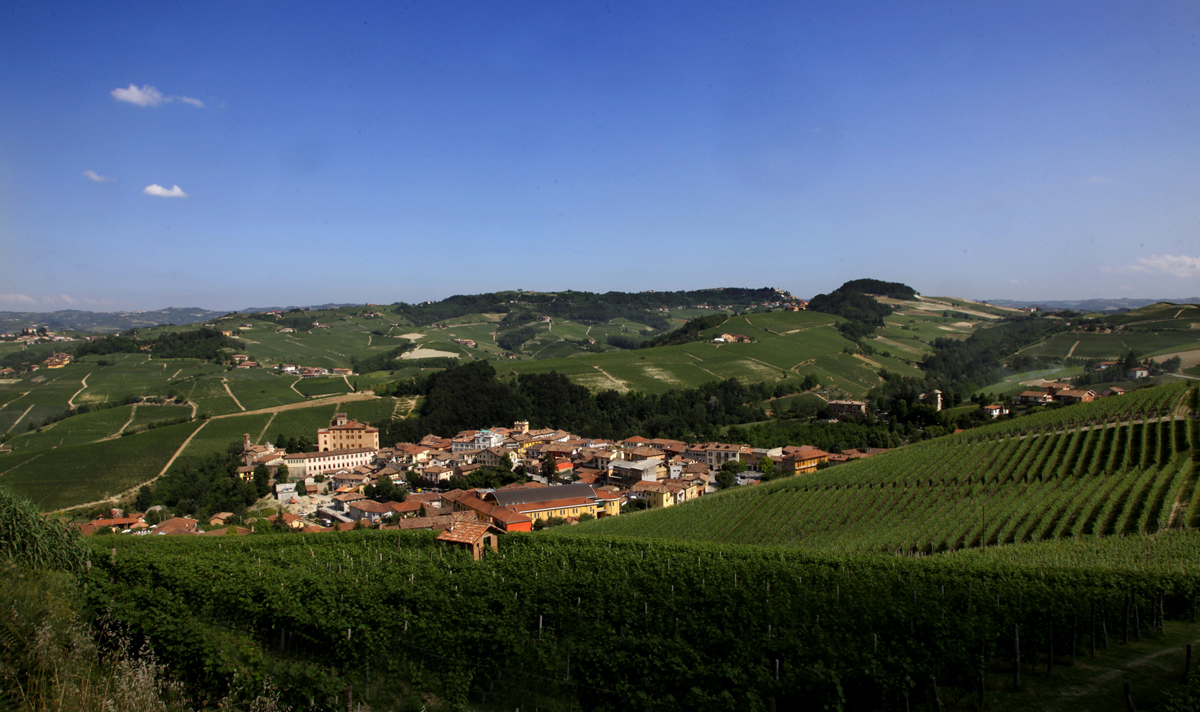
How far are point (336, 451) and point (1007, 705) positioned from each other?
55.7 meters

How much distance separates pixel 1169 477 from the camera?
2214 centimetres

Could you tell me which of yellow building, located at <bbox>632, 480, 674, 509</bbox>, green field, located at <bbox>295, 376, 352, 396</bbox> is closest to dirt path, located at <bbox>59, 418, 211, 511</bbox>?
green field, located at <bbox>295, 376, 352, 396</bbox>

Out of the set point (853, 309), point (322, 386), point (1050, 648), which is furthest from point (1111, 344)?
point (322, 386)

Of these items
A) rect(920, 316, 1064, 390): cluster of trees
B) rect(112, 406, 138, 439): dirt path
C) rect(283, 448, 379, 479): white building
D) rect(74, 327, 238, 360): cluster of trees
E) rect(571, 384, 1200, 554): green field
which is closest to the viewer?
rect(571, 384, 1200, 554): green field

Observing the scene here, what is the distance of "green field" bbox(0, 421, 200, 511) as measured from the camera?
4200 cm

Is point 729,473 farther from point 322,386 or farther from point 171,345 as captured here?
point 171,345

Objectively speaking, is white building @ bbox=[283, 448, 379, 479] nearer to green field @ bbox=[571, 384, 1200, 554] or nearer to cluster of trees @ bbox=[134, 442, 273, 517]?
cluster of trees @ bbox=[134, 442, 273, 517]

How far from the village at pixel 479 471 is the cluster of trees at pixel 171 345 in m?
51.1

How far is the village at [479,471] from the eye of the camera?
3462 cm

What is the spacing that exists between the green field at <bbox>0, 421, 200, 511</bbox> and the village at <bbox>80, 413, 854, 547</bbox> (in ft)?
16.7

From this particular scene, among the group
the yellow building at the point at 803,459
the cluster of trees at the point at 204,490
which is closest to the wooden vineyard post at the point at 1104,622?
the yellow building at the point at 803,459

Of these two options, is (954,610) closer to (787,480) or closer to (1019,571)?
(1019,571)

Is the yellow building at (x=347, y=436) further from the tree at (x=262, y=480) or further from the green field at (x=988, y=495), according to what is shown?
the green field at (x=988, y=495)

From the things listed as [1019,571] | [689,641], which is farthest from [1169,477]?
[689,641]
